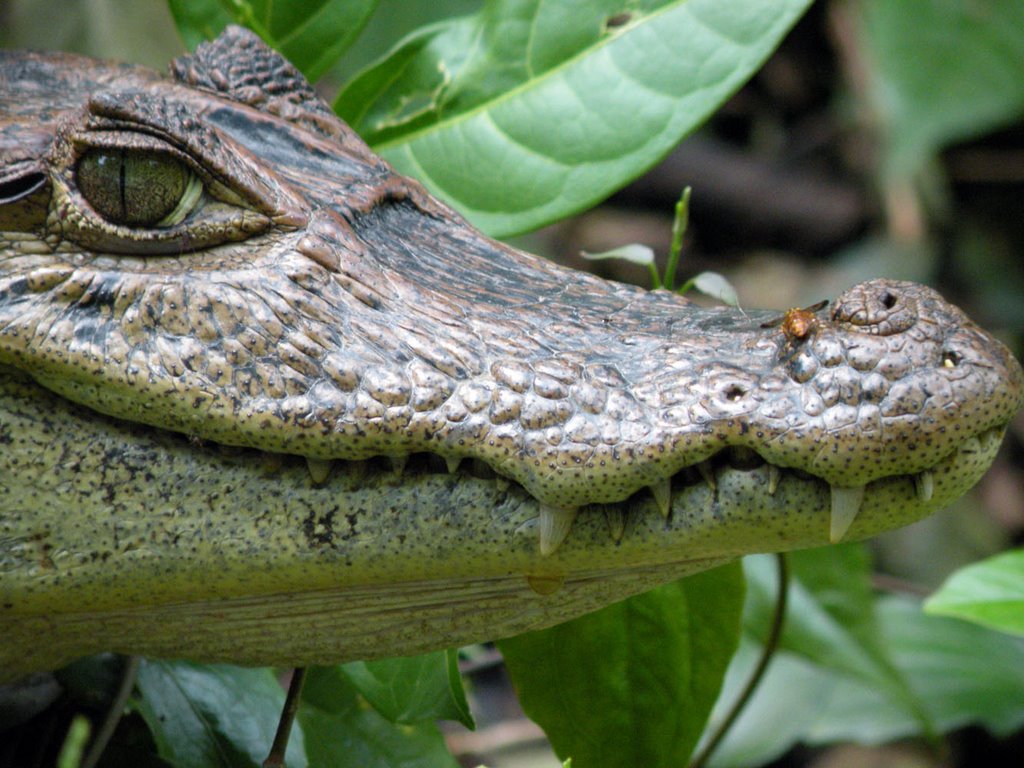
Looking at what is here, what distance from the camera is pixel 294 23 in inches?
100

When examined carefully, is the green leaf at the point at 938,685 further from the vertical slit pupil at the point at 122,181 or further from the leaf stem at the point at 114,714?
the vertical slit pupil at the point at 122,181

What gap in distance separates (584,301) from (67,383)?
0.71 m

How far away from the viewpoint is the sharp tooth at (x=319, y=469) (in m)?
1.54

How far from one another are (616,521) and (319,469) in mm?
387

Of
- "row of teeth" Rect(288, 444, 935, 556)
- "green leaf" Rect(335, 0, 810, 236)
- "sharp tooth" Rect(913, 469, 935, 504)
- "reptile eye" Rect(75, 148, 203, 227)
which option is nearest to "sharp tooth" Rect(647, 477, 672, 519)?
"row of teeth" Rect(288, 444, 935, 556)

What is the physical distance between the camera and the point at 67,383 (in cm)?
160

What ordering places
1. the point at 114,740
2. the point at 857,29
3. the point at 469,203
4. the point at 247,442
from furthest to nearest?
1. the point at 857,29
2. the point at 469,203
3. the point at 114,740
4. the point at 247,442

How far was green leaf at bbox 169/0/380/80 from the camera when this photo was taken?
2523mm

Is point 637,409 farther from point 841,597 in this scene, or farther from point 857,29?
point 857,29

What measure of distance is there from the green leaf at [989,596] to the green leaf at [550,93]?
0.98m

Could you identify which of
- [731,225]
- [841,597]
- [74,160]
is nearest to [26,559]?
[74,160]

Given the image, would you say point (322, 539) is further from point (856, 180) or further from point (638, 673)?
point (856, 180)

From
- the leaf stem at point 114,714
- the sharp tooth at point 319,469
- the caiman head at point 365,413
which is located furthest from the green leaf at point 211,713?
the sharp tooth at point 319,469

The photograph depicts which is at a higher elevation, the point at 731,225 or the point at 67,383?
the point at 731,225
